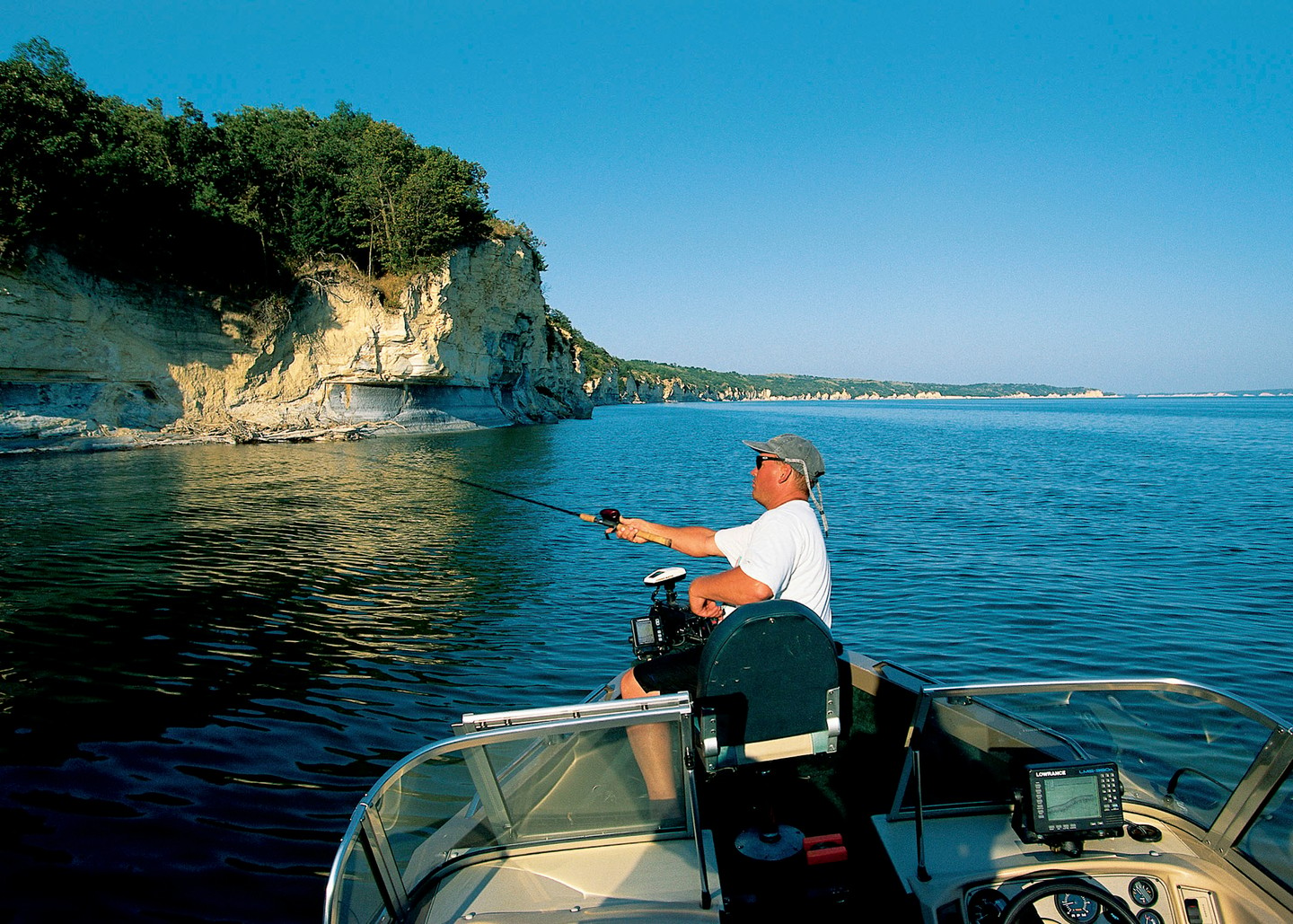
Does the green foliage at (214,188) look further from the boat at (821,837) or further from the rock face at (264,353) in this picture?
the boat at (821,837)

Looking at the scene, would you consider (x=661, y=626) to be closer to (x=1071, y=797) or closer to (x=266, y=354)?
(x=1071, y=797)

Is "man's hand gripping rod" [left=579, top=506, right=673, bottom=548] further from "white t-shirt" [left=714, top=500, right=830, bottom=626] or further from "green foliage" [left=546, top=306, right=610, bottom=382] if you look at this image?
"green foliage" [left=546, top=306, right=610, bottom=382]

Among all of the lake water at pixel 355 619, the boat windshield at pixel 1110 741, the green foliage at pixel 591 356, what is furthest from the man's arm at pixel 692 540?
the green foliage at pixel 591 356

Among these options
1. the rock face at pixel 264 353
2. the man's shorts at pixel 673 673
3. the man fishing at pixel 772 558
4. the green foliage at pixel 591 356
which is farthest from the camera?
the green foliage at pixel 591 356

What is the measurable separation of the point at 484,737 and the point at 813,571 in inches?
74.3

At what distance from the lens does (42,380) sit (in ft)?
90.3

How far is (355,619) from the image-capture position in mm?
9680

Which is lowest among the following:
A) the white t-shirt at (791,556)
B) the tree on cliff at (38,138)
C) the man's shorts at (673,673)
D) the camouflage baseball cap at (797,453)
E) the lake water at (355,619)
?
the lake water at (355,619)

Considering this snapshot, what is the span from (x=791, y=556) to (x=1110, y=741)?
1.59 meters

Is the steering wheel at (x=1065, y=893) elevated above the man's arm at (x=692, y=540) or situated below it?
below

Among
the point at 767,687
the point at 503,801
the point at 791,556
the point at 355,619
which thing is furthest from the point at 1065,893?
the point at 355,619

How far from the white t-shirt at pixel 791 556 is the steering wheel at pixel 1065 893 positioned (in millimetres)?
1378

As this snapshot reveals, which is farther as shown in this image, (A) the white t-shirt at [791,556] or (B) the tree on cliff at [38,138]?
(B) the tree on cliff at [38,138]

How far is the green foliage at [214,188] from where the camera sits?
26.3m
